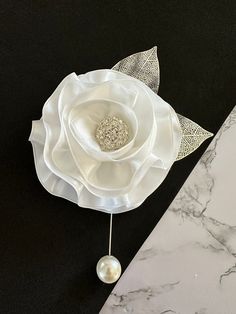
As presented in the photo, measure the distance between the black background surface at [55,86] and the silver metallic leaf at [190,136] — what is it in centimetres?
2

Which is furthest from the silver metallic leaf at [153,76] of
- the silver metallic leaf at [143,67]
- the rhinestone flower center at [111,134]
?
the rhinestone flower center at [111,134]

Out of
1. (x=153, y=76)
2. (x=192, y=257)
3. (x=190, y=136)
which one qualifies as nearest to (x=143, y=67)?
(x=153, y=76)

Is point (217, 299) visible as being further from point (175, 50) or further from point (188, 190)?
point (175, 50)

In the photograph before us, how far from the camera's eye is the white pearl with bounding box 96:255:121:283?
0.82 meters

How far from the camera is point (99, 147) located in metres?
0.77

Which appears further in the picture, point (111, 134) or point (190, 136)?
point (190, 136)

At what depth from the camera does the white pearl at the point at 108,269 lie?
819 mm

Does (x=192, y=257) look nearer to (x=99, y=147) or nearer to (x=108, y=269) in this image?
(x=108, y=269)

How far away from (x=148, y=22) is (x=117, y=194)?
380 mm

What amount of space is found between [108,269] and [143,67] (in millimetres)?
368

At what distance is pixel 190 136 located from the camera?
89cm

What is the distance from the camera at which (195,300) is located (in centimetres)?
85

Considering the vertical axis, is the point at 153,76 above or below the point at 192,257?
above

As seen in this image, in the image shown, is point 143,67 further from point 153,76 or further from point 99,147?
point 99,147
